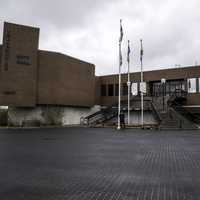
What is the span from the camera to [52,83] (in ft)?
129

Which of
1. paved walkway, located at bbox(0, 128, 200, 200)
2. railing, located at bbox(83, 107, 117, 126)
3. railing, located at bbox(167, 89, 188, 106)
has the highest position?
railing, located at bbox(167, 89, 188, 106)

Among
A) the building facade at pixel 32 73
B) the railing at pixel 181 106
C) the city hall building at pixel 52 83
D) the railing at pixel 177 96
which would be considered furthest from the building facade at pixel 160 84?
the building facade at pixel 32 73

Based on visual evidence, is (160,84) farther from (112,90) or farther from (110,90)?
(110,90)

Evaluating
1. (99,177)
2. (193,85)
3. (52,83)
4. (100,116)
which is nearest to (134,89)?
(100,116)

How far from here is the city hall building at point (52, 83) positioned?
35.7m

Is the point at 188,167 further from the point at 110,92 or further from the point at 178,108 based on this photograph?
the point at 110,92

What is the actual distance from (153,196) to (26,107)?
34.1 m

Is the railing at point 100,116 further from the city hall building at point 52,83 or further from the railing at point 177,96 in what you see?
the railing at point 177,96

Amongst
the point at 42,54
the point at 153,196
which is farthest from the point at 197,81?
the point at 153,196

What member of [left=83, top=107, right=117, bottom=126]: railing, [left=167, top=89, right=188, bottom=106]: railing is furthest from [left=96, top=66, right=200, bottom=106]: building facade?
[left=83, top=107, right=117, bottom=126]: railing

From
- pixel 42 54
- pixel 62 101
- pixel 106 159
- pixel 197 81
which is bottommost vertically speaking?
pixel 106 159

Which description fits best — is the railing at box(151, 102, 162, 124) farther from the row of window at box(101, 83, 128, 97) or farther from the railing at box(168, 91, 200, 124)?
the row of window at box(101, 83, 128, 97)

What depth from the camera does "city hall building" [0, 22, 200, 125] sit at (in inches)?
1404

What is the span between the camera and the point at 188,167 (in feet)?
28.7
